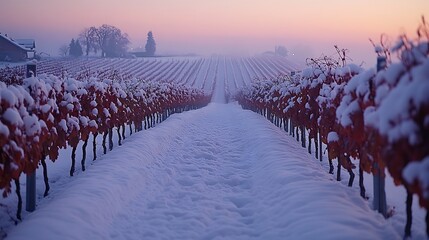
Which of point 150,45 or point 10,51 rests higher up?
point 150,45

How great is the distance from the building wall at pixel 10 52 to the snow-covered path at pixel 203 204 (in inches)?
2644

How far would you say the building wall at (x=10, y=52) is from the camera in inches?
2667

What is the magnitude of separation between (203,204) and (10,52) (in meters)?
73.6

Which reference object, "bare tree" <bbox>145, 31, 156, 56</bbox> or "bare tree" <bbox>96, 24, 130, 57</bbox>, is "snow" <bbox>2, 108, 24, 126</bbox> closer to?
"bare tree" <bbox>96, 24, 130, 57</bbox>

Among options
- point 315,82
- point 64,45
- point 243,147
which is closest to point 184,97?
point 243,147

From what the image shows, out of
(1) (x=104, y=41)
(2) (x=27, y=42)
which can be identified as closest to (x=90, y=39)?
(1) (x=104, y=41)

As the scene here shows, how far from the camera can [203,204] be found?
23.6 ft

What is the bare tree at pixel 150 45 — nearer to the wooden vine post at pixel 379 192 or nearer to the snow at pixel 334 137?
the snow at pixel 334 137

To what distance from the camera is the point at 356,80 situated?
6.02 meters

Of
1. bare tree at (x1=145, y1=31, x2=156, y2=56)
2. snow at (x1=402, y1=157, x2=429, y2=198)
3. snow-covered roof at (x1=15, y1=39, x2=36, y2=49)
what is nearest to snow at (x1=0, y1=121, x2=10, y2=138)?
snow at (x1=402, y1=157, x2=429, y2=198)

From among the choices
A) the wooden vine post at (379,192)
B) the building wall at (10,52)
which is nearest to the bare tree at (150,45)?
the building wall at (10,52)

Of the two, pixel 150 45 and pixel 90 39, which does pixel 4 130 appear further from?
pixel 150 45

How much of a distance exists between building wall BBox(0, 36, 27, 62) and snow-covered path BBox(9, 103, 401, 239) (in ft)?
220

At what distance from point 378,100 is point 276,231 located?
2.38 metres
